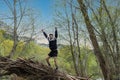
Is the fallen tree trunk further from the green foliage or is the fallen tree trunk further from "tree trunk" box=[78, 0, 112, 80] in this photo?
the green foliage

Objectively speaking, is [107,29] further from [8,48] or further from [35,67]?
[8,48]

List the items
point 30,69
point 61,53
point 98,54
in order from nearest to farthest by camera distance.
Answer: point 30,69
point 98,54
point 61,53

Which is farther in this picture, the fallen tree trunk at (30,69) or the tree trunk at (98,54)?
the tree trunk at (98,54)

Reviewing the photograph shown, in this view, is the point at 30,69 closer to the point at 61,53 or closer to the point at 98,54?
the point at 98,54

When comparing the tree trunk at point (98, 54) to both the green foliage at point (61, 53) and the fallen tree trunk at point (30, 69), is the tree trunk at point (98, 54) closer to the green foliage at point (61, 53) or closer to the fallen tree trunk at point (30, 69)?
the fallen tree trunk at point (30, 69)

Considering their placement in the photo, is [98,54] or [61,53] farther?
[61,53]

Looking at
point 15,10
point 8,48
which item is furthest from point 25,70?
point 8,48

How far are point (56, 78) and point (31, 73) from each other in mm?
876

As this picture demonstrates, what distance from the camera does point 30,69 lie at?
35.4 ft

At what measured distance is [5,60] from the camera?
423 inches

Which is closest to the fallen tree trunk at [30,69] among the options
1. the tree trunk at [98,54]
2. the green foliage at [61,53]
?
the tree trunk at [98,54]

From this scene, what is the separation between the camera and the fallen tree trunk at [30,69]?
10.6 metres

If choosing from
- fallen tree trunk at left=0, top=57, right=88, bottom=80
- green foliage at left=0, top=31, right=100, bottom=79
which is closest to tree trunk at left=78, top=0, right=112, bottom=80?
fallen tree trunk at left=0, top=57, right=88, bottom=80

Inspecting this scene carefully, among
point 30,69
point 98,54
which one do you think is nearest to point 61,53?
point 98,54
